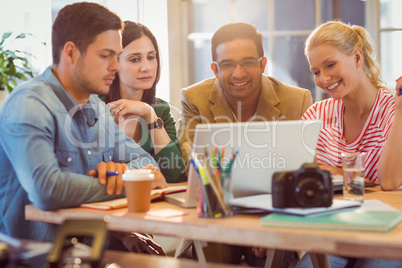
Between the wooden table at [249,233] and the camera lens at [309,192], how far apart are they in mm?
131

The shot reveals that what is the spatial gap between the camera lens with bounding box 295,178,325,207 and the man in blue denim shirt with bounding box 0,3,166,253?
610 millimetres

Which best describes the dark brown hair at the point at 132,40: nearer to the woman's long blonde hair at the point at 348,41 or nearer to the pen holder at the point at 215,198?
the woman's long blonde hair at the point at 348,41

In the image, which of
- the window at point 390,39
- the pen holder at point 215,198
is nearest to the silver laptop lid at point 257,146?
the pen holder at point 215,198

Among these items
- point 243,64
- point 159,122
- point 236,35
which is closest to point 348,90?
point 243,64

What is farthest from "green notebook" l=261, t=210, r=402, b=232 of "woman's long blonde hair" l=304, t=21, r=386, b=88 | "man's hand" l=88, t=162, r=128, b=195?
"woman's long blonde hair" l=304, t=21, r=386, b=88

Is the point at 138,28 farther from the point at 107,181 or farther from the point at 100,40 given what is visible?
the point at 107,181

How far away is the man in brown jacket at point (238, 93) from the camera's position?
259cm

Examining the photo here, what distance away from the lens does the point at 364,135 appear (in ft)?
7.04

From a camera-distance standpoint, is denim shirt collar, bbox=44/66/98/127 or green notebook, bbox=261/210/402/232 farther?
denim shirt collar, bbox=44/66/98/127

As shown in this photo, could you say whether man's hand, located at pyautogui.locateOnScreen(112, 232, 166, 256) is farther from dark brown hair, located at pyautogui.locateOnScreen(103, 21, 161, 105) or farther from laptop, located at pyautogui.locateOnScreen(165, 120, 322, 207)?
dark brown hair, located at pyautogui.locateOnScreen(103, 21, 161, 105)

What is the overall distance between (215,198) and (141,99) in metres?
1.57

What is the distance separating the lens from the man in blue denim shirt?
1436mm

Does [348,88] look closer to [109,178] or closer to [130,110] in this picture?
[130,110]

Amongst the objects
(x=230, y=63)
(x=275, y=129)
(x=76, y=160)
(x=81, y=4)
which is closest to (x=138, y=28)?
(x=230, y=63)
